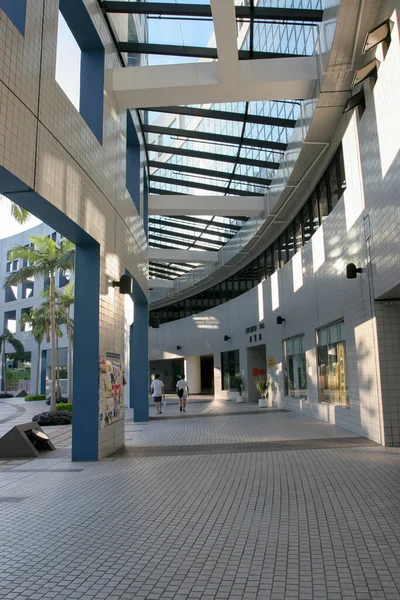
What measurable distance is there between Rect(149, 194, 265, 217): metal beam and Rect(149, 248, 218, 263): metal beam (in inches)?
263

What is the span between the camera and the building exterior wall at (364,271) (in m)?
8.44

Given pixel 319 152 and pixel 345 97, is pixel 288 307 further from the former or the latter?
pixel 345 97

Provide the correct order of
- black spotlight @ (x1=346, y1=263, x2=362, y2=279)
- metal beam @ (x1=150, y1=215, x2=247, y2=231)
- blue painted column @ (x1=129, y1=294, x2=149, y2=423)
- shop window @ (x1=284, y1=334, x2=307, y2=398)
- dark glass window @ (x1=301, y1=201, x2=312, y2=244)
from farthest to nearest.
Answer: metal beam @ (x1=150, y1=215, x2=247, y2=231) < shop window @ (x1=284, y1=334, x2=307, y2=398) < dark glass window @ (x1=301, y1=201, x2=312, y2=244) < blue painted column @ (x1=129, y1=294, x2=149, y2=423) < black spotlight @ (x1=346, y1=263, x2=362, y2=279)

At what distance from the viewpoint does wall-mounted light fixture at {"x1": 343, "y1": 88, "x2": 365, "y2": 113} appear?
32.5ft

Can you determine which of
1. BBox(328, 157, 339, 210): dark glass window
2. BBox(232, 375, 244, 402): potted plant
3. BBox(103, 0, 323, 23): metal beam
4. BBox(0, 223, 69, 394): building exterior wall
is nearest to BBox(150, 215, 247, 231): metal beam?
BBox(232, 375, 244, 402): potted plant

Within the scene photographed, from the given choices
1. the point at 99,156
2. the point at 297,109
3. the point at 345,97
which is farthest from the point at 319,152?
the point at 99,156

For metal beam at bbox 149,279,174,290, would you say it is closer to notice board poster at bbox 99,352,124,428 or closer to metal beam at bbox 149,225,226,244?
metal beam at bbox 149,225,226,244

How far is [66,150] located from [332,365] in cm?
920

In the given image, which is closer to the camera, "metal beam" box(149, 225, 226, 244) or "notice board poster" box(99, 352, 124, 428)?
"notice board poster" box(99, 352, 124, 428)

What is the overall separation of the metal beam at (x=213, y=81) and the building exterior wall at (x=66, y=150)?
460 mm

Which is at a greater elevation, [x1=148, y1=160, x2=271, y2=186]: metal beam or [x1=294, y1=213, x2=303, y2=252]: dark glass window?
[x1=148, y1=160, x2=271, y2=186]: metal beam

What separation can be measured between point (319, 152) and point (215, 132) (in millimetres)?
3199

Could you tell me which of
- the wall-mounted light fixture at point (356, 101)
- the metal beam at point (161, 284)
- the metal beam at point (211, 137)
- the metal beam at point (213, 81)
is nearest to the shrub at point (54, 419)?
the metal beam at point (211, 137)

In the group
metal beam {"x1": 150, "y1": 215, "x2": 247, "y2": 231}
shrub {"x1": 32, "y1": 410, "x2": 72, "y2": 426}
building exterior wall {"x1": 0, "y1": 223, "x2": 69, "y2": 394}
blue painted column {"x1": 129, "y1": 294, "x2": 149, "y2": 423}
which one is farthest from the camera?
building exterior wall {"x1": 0, "y1": 223, "x2": 69, "y2": 394}
